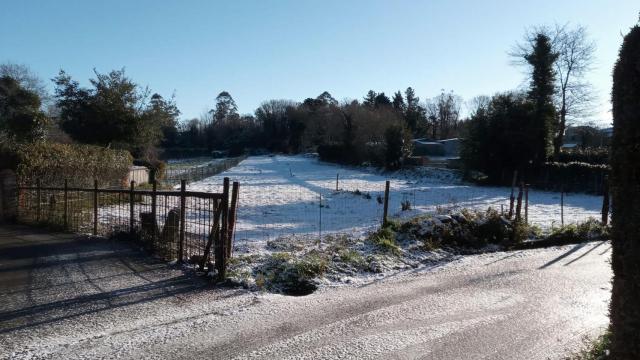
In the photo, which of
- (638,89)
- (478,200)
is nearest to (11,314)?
(638,89)

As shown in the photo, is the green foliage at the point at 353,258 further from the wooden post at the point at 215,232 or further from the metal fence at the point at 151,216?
the wooden post at the point at 215,232

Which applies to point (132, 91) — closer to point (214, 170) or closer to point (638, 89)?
point (214, 170)

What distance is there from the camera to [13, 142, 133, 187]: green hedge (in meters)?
17.3

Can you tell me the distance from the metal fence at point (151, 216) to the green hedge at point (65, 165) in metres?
1.12

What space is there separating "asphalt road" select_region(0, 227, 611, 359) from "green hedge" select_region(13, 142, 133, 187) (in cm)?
873

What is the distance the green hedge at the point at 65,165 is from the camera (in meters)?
17.3

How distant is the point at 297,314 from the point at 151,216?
5.68 metres

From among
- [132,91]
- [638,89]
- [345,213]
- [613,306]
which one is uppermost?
[132,91]

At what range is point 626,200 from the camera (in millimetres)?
3551

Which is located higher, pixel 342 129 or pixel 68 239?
pixel 342 129

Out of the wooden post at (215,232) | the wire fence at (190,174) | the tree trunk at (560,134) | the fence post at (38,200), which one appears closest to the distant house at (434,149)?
the tree trunk at (560,134)

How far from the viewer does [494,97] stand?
33.7 meters

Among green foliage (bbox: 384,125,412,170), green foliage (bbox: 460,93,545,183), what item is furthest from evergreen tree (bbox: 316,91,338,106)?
green foliage (bbox: 460,93,545,183)

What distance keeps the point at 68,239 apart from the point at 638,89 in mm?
12394
